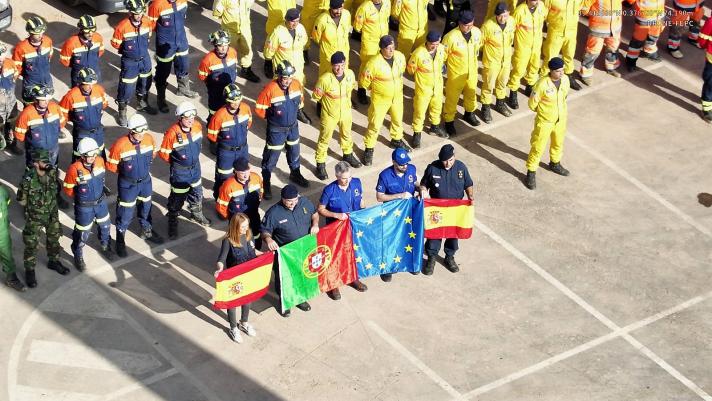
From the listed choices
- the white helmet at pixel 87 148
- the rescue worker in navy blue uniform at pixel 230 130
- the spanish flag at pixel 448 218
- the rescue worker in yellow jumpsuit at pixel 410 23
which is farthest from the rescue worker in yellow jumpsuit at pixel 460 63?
the white helmet at pixel 87 148

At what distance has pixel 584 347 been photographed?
1861 cm

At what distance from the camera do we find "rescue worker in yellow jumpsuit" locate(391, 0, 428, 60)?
76.3 ft

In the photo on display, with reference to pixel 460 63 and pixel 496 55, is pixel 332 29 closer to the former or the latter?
pixel 460 63

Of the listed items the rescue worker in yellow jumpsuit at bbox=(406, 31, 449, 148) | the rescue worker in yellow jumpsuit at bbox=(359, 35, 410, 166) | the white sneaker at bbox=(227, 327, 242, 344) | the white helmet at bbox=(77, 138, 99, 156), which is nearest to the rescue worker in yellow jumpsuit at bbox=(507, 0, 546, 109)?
the rescue worker in yellow jumpsuit at bbox=(406, 31, 449, 148)

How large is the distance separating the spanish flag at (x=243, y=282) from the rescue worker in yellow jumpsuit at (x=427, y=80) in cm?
488

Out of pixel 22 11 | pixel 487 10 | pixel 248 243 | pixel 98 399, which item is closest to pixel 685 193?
pixel 487 10

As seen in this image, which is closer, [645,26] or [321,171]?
[321,171]

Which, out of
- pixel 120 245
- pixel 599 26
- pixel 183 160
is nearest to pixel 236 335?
pixel 120 245

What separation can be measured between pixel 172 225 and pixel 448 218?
12.5 feet

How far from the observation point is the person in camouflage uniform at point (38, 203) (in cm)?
1827

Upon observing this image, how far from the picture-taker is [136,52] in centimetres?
2178

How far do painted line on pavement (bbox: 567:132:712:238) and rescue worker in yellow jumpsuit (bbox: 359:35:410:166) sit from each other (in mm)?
3021

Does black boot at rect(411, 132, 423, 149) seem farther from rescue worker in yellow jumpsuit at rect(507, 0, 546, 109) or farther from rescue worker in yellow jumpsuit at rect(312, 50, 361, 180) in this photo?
rescue worker in yellow jumpsuit at rect(507, 0, 546, 109)

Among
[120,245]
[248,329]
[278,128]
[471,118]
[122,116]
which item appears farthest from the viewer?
[471,118]
